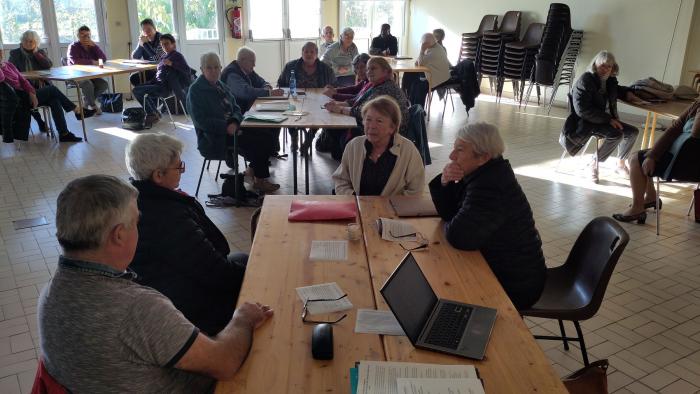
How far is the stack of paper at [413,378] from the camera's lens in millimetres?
1379

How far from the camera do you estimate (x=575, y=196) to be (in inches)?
205

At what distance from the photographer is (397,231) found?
244 centimetres

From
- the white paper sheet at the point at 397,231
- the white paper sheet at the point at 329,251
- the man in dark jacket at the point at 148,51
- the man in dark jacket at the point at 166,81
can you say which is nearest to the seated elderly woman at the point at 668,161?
the white paper sheet at the point at 397,231

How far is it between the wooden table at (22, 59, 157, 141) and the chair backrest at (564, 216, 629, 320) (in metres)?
6.24

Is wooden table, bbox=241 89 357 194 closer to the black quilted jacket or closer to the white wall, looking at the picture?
the black quilted jacket

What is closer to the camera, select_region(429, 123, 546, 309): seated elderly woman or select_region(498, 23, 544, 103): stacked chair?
select_region(429, 123, 546, 309): seated elderly woman

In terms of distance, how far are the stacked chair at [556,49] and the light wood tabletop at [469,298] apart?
24.2 ft

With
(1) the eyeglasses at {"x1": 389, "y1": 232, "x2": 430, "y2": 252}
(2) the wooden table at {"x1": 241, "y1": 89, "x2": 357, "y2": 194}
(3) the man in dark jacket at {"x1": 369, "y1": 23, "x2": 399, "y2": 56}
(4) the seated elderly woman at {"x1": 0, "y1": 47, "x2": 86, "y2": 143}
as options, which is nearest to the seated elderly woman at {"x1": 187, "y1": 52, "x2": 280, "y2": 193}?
(2) the wooden table at {"x1": 241, "y1": 89, "x2": 357, "y2": 194}

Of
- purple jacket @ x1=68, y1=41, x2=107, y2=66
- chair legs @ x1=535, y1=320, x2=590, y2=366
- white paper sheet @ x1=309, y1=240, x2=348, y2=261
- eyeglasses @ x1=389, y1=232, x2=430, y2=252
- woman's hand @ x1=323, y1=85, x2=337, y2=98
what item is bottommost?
chair legs @ x1=535, y1=320, x2=590, y2=366

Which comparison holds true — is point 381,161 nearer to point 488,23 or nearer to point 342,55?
point 342,55

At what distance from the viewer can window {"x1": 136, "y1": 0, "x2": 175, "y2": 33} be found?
9.87 metres

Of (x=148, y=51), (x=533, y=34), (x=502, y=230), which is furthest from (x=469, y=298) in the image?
(x=533, y=34)

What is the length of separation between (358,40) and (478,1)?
2.80m

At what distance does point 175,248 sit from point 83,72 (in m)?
6.11
